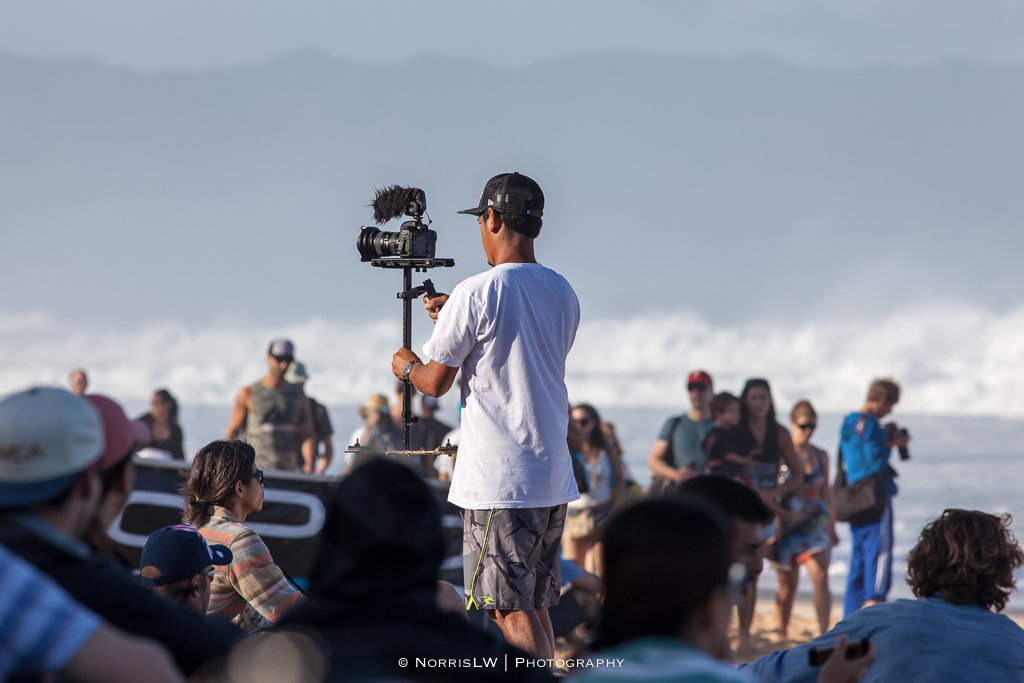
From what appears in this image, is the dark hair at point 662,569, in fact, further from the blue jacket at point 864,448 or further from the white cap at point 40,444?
the blue jacket at point 864,448

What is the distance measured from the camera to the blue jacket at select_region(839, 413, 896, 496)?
Answer: 23.3 ft

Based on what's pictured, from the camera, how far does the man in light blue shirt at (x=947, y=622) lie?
229 cm

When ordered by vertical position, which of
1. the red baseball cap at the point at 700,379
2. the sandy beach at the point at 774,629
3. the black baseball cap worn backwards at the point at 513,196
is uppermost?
the black baseball cap worn backwards at the point at 513,196

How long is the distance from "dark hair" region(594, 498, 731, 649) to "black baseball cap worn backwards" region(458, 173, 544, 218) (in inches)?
78.8

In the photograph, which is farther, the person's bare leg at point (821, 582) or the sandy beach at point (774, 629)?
the person's bare leg at point (821, 582)

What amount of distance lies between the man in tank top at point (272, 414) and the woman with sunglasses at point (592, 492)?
2496 millimetres

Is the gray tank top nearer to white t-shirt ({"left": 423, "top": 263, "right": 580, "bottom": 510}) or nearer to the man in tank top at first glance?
the man in tank top

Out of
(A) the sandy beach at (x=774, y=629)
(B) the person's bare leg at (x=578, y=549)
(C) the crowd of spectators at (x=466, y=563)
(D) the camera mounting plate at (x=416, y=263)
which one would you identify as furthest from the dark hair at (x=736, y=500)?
(B) the person's bare leg at (x=578, y=549)

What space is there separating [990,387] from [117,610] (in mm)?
52349

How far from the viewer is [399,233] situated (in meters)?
3.57

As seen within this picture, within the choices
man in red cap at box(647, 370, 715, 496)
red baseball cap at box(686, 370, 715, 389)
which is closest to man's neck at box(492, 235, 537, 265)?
man in red cap at box(647, 370, 715, 496)

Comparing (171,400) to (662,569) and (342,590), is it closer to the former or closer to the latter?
(342,590)

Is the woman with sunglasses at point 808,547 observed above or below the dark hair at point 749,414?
below

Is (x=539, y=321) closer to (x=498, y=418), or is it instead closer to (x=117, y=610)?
(x=498, y=418)
